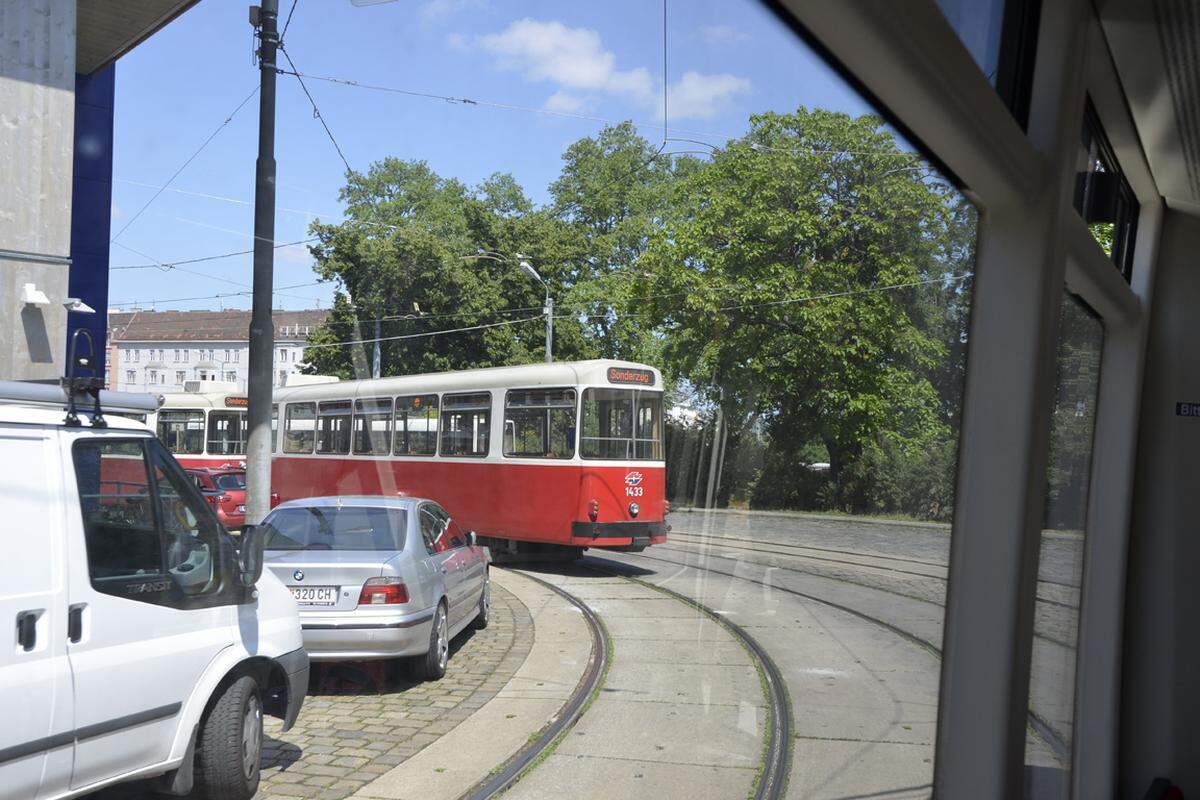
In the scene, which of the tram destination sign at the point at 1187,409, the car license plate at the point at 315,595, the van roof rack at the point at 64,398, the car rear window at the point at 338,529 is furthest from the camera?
the tram destination sign at the point at 1187,409

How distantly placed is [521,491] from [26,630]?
0.67 metres

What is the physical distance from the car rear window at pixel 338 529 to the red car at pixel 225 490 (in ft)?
0.38

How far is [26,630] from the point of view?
129 cm

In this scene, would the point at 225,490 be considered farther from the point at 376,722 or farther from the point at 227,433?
the point at 376,722

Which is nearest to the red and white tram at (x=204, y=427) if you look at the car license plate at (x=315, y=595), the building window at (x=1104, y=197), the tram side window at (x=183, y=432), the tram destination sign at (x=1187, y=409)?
the tram side window at (x=183, y=432)

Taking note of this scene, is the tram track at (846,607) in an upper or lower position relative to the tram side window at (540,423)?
lower

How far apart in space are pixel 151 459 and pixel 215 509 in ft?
0.34

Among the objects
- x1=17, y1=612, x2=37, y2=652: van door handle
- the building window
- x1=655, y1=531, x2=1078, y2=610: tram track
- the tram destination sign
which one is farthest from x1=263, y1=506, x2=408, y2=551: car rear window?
the tram destination sign

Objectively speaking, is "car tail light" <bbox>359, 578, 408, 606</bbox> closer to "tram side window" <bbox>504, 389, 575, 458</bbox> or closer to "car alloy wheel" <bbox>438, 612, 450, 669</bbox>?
"car alloy wheel" <bbox>438, 612, 450, 669</bbox>

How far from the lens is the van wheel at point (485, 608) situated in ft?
5.45

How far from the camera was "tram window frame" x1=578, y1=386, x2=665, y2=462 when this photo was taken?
133 centimetres

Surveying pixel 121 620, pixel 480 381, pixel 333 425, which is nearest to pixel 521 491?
pixel 480 381

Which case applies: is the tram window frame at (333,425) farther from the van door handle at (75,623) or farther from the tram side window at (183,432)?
the van door handle at (75,623)

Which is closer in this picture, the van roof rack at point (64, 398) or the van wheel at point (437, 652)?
→ the van roof rack at point (64, 398)
